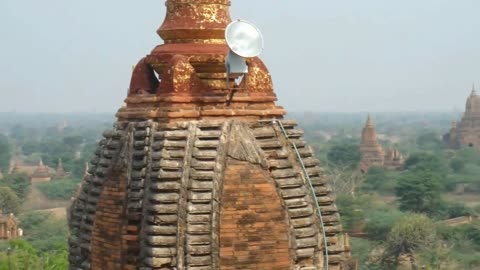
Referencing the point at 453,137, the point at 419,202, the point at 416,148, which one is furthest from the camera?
the point at 416,148

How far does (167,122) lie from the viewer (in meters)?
6.44

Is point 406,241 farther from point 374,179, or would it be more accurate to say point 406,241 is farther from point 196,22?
point 196,22

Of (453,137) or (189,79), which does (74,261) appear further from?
(453,137)

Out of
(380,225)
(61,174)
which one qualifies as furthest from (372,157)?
(380,225)

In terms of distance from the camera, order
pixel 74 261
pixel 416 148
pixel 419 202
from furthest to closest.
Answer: pixel 416 148
pixel 419 202
pixel 74 261

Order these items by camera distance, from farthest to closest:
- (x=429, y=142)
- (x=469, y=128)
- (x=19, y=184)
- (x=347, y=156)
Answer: (x=429, y=142) → (x=469, y=128) → (x=347, y=156) → (x=19, y=184)

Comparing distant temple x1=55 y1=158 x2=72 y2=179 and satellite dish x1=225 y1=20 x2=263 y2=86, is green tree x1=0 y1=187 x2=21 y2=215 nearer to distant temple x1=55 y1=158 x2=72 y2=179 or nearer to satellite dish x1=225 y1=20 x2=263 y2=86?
distant temple x1=55 y1=158 x2=72 y2=179

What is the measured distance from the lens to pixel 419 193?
4978 cm

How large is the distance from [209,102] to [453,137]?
8470cm

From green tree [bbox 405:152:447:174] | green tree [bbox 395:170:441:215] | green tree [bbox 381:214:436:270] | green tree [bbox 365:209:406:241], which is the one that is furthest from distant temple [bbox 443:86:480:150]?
green tree [bbox 381:214:436:270]

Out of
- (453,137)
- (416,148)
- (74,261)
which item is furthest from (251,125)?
(416,148)

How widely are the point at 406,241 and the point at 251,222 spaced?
30.5 meters

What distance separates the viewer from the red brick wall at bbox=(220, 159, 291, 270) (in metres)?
6.26

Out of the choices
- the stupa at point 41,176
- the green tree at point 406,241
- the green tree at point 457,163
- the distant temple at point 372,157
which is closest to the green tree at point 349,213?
the green tree at point 406,241
